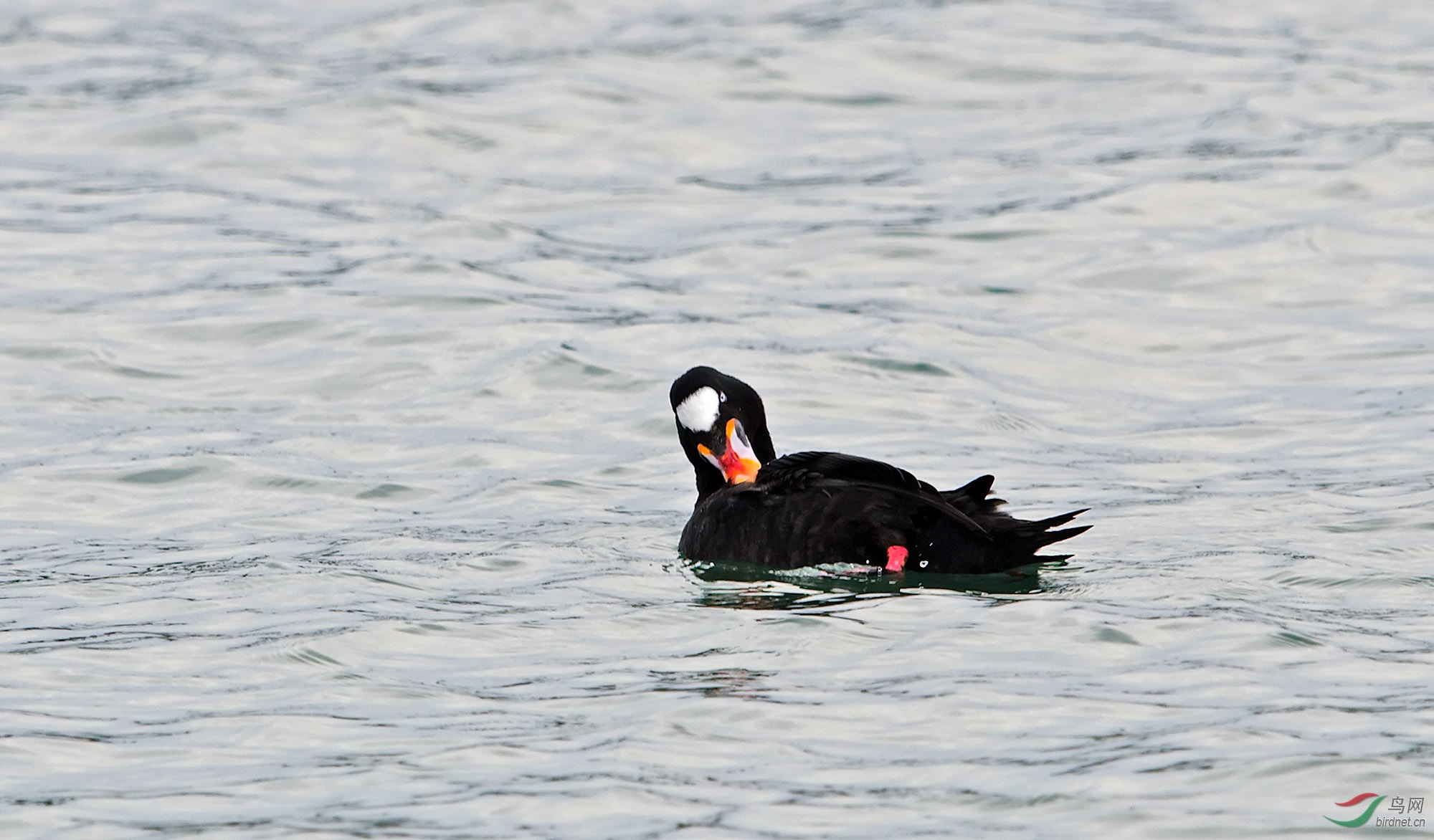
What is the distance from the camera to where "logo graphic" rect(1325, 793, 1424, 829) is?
4977 millimetres

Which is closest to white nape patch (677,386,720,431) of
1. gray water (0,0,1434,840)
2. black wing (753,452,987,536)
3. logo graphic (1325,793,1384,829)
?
gray water (0,0,1434,840)

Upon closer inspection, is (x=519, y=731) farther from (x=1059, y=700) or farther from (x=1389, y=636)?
(x=1389, y=636)

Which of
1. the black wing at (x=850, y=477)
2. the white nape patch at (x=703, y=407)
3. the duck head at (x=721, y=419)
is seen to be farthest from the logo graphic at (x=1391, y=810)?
the white nape patch at (x=703, y=407)

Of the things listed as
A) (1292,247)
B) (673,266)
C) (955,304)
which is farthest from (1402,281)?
(673,266)

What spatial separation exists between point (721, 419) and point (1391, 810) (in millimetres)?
4116

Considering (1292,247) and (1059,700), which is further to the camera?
(1292,247)

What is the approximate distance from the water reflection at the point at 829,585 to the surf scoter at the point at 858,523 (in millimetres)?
50

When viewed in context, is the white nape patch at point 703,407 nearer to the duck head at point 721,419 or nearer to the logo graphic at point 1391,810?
the duck head at point 721,419

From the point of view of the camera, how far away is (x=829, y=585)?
7.65 m

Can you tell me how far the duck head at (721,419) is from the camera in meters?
8.63

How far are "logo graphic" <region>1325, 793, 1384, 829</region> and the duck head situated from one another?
3.81 meters

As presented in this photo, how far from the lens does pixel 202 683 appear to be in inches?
260

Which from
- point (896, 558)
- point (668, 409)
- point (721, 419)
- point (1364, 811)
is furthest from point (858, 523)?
point (668, 409)

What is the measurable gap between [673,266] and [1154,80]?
667 centimetres
